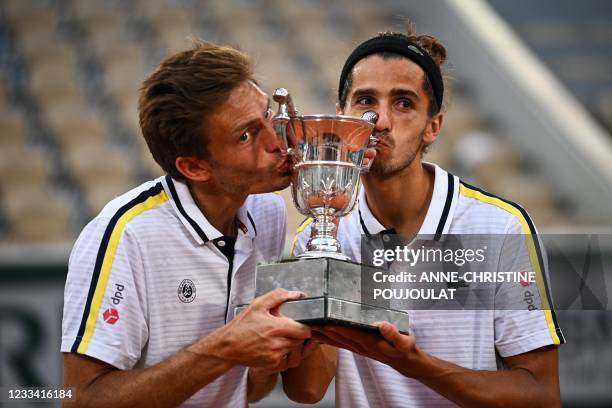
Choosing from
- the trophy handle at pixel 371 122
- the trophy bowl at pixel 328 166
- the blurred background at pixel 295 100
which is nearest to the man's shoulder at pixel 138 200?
the trophy bowl at pixel 328 166

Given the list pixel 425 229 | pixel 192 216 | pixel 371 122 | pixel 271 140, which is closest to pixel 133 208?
pixel 192 216

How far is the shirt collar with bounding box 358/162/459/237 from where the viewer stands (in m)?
3.14

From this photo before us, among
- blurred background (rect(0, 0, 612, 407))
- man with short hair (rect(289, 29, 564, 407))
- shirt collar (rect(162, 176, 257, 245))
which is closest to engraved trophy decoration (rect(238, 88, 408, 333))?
man with short hair (rect(289, 29, 564, 407))

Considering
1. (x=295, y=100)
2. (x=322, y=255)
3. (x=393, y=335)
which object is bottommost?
(x=393, y=335)

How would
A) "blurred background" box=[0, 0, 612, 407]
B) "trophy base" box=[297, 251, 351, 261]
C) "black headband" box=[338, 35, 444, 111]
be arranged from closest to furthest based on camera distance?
"trophy base" box=[297, 251, 351, 261]
"black headband" box=[338, 35, 444, 111]
"blurred background" box=[0, 0, 612, 407]

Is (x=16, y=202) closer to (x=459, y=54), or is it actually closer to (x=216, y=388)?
(x=459, y=54)

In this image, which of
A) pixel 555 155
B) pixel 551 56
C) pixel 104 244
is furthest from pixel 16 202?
pixel 551 56

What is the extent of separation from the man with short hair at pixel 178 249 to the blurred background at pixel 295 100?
188 centimetres

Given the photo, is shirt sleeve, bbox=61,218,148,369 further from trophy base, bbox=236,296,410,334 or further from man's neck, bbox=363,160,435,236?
man's neck, bbox=363,160,435,236

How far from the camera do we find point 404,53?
10.4 ft

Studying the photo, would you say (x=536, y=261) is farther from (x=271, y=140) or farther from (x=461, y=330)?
(x=271, y=140)

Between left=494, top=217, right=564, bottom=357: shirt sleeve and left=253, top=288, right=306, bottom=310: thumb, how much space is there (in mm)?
691

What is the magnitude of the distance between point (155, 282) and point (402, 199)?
2.50ft

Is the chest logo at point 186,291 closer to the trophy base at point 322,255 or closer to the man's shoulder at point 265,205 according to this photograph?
the man's shoulder at point 265,205
